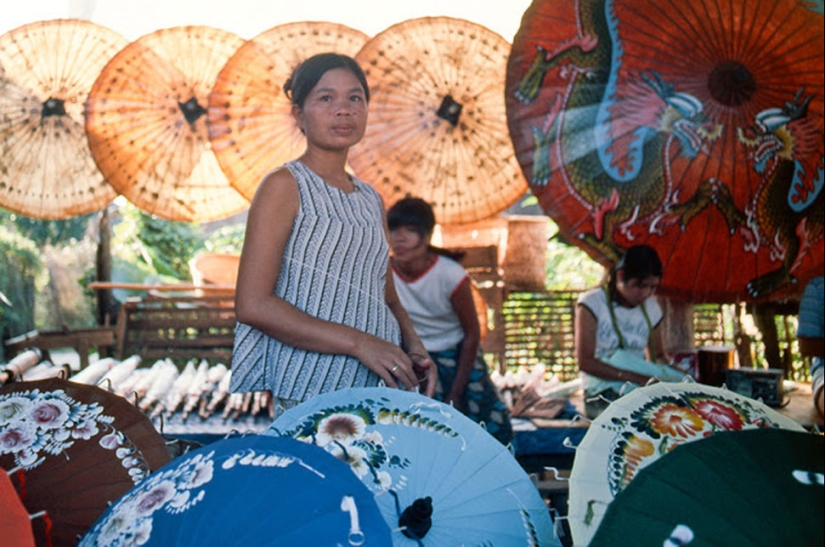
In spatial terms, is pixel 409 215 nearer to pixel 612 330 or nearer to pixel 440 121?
pixel 440 121

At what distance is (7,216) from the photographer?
8.68 meters

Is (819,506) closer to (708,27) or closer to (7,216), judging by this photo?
(708,27)

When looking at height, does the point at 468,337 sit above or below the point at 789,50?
below

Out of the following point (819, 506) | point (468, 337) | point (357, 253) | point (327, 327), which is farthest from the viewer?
point (468, 337)

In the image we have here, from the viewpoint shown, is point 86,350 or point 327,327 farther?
point 86,350

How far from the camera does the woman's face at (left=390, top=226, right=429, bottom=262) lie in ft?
10.6

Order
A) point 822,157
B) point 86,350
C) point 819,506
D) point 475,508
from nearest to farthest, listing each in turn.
Answer: point 819,506 < point 475,508 < point 822,157 < point 86,350

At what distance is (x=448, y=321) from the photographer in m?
3.46

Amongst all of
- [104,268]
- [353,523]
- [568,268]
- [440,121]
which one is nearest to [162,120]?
[440,121]

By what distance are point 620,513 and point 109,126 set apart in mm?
3271

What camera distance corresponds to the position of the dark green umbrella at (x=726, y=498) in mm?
1032

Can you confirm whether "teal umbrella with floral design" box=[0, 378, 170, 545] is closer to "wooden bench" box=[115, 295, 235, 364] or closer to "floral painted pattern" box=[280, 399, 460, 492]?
"floral painted pattern" box=[280, 399, 460, 492]

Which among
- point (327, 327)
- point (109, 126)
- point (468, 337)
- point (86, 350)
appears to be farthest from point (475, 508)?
point (86, 350)

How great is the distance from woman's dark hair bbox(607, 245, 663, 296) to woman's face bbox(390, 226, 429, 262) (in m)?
0.83
